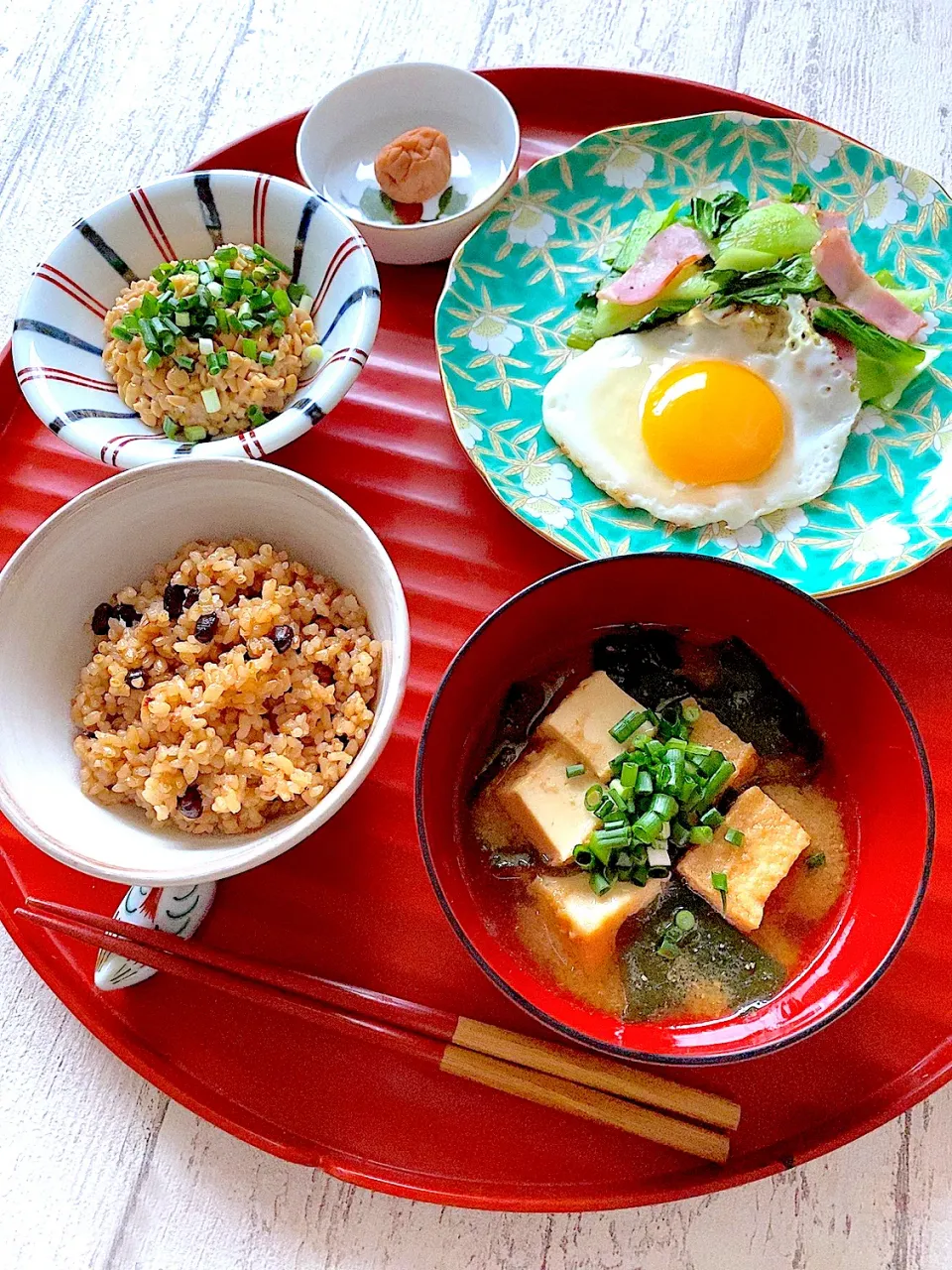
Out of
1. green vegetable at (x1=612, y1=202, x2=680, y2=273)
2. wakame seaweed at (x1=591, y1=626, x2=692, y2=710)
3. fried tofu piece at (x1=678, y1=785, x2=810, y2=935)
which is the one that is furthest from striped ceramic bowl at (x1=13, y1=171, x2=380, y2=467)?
fried tofu piece at (x1=678, y1=785, x2=810, y2=935)

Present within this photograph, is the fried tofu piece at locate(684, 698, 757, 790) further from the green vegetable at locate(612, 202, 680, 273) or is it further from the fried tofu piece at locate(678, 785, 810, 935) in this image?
the green vegetable at locate(612, 202, 680, 273)

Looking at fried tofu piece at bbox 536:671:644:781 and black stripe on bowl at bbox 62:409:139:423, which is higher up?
black stripe on bowl at bbox 62:409:139:423

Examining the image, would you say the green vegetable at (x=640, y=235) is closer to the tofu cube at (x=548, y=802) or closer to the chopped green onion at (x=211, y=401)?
the chopped green onion at (x=211, y=401)

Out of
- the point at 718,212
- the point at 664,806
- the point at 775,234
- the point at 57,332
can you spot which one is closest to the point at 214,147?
the point at 57,332

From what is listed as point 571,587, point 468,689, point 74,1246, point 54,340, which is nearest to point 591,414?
point 571,587

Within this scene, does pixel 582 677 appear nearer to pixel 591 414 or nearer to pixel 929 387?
pixel 591 414
